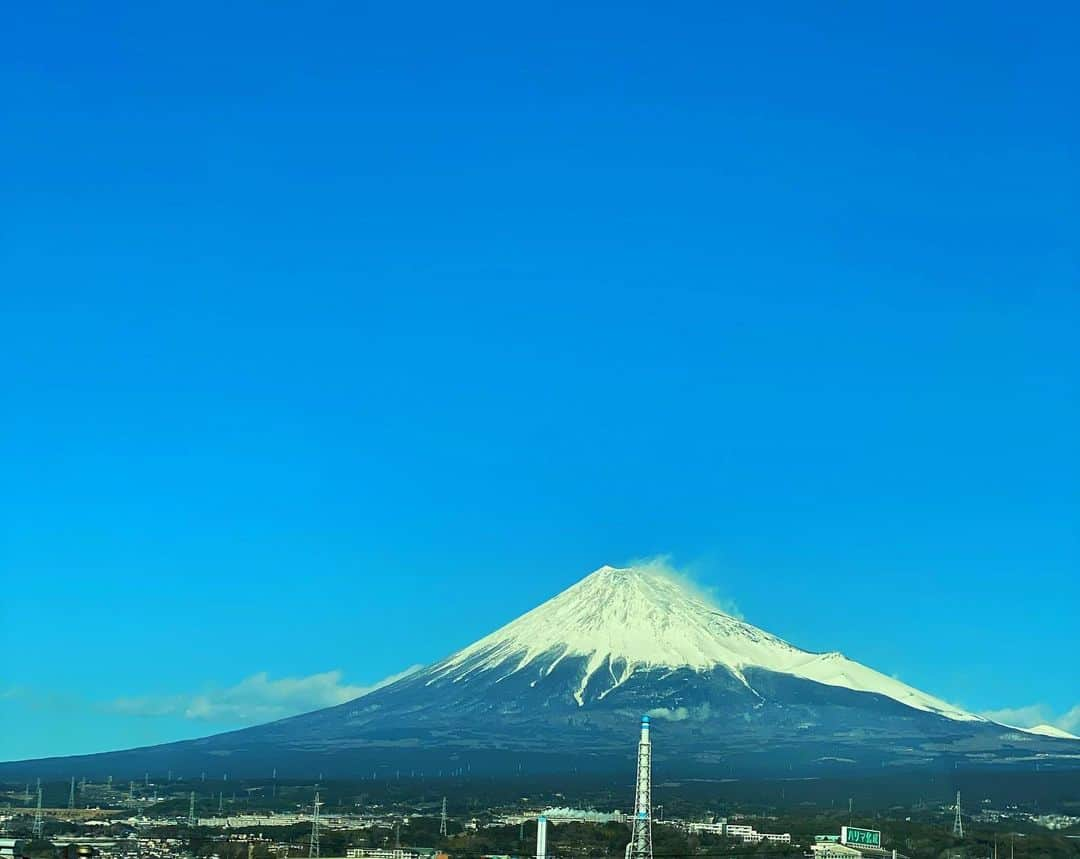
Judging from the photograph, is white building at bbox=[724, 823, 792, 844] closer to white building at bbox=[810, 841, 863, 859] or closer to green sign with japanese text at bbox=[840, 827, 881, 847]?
green sign with japanese text at bbox=[840, 827, 881, 847]

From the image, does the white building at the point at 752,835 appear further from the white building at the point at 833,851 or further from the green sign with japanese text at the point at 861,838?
the white building at the point at 833,851

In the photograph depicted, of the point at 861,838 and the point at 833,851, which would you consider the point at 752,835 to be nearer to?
the point at 861,838

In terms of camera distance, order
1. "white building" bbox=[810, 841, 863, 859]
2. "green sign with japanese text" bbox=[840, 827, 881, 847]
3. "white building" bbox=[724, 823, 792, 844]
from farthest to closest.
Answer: "white building" bbox=[724, 823, 792, 844], "green sign with japanese text" bbox=[840, 827, 881, 847], "white building" bbox=[810, 841, 863, 859]

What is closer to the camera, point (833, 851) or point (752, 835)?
point (833, 851)

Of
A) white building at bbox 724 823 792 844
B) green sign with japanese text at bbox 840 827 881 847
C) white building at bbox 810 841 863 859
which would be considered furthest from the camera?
white building at bbox 724 823 792 844

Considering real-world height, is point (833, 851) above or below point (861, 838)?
below

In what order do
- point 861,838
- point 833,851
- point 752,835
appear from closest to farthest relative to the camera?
point 833,851, point 861,838, point 752,835

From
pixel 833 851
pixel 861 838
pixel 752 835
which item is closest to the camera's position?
pixel 833 851

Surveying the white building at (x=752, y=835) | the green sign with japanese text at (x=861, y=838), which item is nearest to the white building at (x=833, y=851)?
the green sign with japanese text at (x=861, y=838)

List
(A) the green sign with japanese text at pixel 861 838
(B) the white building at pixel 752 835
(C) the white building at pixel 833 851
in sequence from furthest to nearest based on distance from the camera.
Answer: (B) the white building at pixel 752 835
(A) the green sign with japanese text at pixel 861 838
(C) the white building at pixel 833 851

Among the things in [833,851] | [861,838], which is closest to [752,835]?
[861,838]

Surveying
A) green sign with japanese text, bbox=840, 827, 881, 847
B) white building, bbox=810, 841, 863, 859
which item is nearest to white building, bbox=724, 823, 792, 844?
green sign with japanese text, bbox=840, 827, 881, 847

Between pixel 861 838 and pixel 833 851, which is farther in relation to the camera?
pixel 861 838

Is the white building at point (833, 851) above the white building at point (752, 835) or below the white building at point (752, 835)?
below
